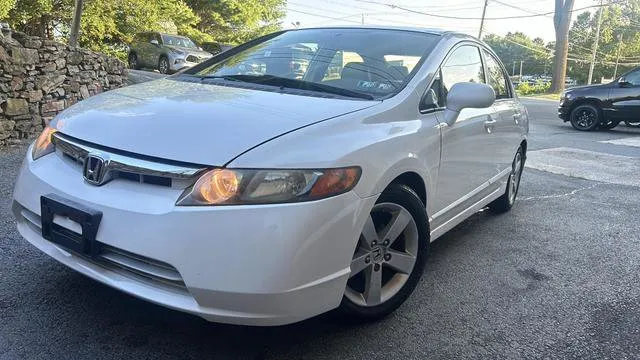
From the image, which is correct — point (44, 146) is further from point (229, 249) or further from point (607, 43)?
point (607, 43)

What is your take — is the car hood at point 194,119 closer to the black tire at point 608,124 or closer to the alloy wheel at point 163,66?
the black tire at point 608,124

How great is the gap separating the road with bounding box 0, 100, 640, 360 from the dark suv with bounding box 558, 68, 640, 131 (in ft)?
30.0

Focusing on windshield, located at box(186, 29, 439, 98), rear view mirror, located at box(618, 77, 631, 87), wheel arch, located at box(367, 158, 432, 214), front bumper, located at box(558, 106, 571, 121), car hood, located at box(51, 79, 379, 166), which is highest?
windshield, located at box(186, 29, 439, 98)

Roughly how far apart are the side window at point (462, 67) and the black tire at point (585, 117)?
1001 cm

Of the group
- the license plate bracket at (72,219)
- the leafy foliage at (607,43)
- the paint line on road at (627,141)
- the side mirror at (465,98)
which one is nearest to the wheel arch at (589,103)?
the paint line on road at (627,141)

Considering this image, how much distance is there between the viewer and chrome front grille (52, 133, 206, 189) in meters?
2.10

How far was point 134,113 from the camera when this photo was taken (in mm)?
2486

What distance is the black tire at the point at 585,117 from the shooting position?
1272 cm

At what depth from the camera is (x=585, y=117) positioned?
1294cm

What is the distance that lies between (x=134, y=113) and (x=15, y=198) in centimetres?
78

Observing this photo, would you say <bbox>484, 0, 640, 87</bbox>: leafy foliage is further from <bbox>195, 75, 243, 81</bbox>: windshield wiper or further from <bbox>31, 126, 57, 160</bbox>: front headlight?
<bbox>31, 126, 57, 160</bbox>: front headlight

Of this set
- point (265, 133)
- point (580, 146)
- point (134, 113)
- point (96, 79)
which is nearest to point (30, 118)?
point (96, 79)

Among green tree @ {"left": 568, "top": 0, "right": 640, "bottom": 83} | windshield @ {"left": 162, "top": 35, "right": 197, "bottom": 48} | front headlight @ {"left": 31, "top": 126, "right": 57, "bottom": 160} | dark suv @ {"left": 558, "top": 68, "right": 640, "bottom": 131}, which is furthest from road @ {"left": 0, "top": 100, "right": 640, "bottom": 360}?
green tree @ {"left": 568, "top": 0, "right": 640, "bottom": 83}

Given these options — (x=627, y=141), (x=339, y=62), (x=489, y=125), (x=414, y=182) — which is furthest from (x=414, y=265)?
(x=627, y=141)
